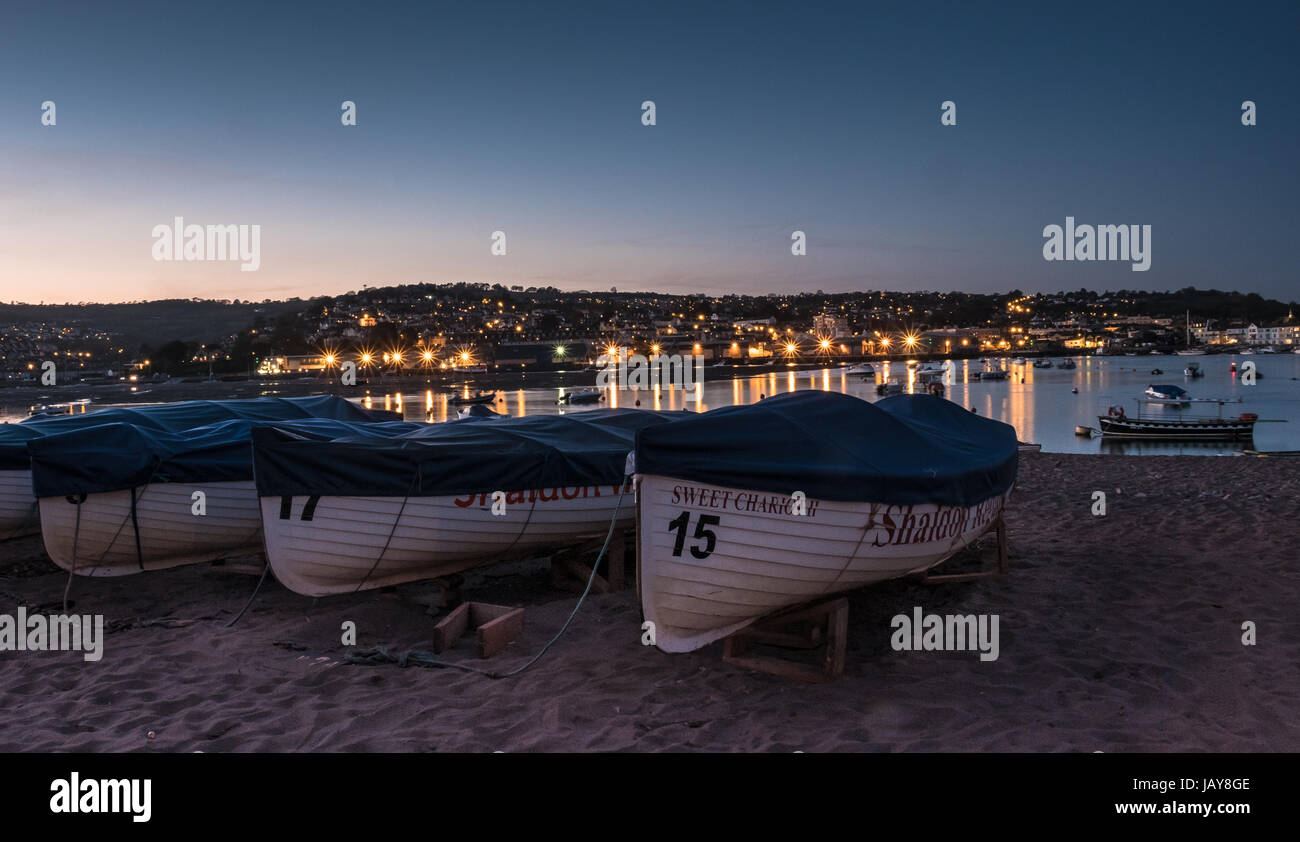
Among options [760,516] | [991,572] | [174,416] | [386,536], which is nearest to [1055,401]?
[991,572]

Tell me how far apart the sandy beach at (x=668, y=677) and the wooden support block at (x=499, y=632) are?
23cm

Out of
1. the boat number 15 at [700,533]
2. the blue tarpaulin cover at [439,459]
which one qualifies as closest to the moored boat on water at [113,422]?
the blue tarpaulin cover at [439,459]

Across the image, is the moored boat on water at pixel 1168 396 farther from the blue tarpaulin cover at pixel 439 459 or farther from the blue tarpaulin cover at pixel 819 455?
the blue tarpaulin cover at pixel 439 459

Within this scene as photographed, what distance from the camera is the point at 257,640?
26.7 ft

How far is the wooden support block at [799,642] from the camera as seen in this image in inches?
259

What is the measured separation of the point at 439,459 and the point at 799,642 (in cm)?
427

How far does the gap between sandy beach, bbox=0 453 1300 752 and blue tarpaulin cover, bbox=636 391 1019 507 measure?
1498 mm

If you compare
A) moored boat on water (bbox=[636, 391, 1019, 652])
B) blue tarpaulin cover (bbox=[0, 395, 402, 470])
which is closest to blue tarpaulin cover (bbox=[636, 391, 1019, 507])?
moored boat on water (bbox=[636, 391, 1019, 652])

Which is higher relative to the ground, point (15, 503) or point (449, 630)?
point (15, 503)

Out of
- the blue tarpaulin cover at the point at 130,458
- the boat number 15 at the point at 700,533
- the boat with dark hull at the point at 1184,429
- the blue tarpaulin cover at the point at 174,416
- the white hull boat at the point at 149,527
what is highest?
the blue tarpaulin cover at the point at 174,416

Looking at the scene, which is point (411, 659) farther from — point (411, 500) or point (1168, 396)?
point (1168, 396)

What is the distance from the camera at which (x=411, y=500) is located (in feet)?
28.8
